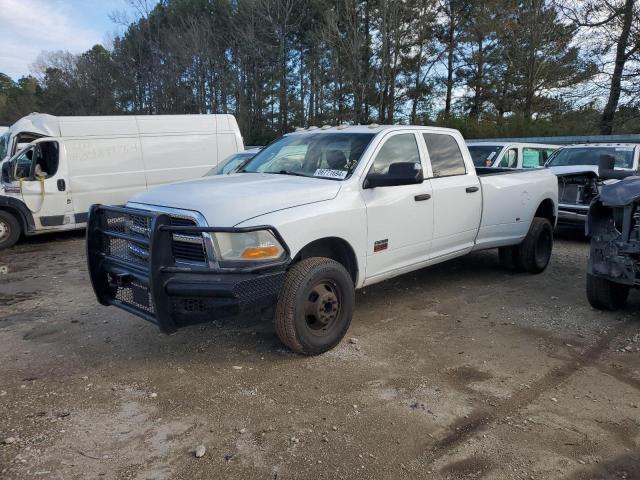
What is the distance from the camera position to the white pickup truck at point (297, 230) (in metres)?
3.58

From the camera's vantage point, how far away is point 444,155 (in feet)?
18.3

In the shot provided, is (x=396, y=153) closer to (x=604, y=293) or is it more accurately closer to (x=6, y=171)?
(x=604, y=293)

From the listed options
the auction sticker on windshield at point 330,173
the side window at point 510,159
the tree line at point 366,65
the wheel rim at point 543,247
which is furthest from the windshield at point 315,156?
the tree line at point 366,65

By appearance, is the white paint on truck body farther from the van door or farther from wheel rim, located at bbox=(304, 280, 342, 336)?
the van door

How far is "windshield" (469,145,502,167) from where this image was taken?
35.2 feet

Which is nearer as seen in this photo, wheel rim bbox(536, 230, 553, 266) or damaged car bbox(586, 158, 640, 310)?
damaged car bbox(586, 158, 640, 310)

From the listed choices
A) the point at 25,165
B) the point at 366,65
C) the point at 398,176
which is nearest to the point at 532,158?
the point at 398,176

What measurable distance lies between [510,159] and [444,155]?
626 cm

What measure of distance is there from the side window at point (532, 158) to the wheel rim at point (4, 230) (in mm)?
10735

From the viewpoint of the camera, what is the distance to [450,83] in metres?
34.5

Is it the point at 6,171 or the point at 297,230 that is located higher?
the point at 6,171

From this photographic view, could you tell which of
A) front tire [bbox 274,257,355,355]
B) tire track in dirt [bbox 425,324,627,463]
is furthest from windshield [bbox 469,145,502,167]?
front tire [bbox 274,257,355,355]

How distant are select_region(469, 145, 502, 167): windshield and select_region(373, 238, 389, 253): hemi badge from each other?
673 centimetres

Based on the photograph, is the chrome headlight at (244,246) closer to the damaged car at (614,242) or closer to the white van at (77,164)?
the damaged car at (614,242)
